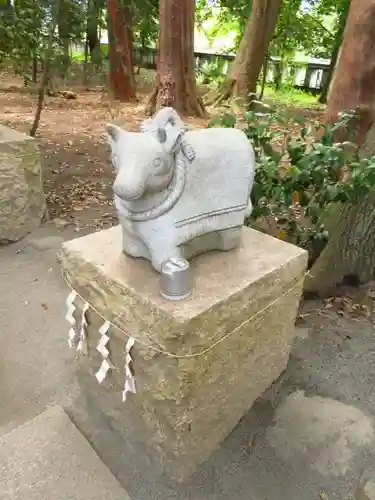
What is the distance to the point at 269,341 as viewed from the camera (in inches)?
55.5

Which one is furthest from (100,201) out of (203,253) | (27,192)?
(203,253)

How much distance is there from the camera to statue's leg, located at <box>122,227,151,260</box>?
46.2 inches

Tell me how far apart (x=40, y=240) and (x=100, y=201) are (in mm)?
676

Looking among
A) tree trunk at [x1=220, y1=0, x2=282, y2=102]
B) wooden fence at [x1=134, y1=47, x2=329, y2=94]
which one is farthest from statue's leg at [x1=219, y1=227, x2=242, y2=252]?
wooden fence at [x1=134, y1=47, x2=329, y2=94]

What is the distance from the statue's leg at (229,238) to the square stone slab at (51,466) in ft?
2.51

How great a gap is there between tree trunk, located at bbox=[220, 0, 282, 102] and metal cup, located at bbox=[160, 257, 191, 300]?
5.38 m

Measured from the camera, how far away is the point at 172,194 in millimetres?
1051

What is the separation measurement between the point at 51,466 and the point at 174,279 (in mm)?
734

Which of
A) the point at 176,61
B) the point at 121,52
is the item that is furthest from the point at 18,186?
the point at 121,52

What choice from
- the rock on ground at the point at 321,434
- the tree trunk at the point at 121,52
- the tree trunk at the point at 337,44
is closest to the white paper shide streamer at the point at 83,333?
A: the rock on ground at the point at 321,434

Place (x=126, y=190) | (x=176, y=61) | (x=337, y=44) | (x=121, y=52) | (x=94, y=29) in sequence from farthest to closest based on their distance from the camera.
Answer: (x=337, y=44), (x=94, y=29), (x=121, y=52), (x=176, y=61), (x=126, y=190)

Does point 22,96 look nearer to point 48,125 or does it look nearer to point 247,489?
point 48,125

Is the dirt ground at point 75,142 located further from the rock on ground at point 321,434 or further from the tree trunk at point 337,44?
the tree trunk at point 337,44

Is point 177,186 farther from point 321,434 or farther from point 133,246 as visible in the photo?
point 321,434
